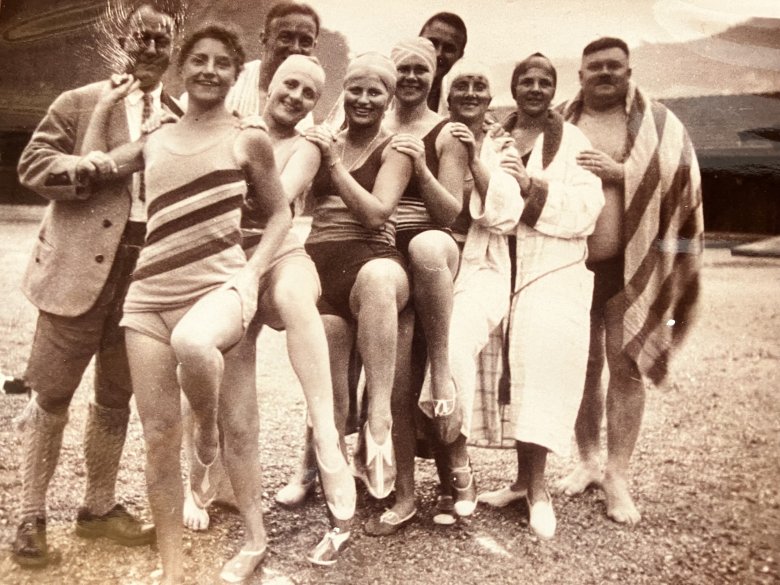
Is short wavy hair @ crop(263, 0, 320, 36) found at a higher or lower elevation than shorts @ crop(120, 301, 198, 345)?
higher

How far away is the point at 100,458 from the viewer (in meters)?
3.02

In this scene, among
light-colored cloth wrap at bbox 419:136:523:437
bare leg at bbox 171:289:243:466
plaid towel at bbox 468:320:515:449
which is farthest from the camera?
plaid towel at bbox 468:320:515:449

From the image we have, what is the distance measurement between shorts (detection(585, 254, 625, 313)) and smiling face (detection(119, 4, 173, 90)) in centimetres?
188

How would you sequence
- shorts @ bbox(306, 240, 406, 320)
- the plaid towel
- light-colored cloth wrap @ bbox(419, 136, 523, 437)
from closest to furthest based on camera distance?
shorts @ bbox(306, 240, 406, 320)
light-colored cloth wrap @ bbox(419, 136, 523, 437)
the plaid towel

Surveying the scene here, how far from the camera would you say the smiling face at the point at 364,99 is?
114 inches

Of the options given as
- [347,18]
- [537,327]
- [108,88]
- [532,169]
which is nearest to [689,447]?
[537,327]

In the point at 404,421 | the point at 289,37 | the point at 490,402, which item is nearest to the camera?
the point at 289,37

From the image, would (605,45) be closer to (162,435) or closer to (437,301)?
(437,301)

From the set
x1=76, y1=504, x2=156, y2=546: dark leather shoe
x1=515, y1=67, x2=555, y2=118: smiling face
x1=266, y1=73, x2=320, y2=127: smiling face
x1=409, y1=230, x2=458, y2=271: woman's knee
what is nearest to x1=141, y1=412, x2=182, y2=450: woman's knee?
x1=76, y1=504, x2=156, y2=546: dark leather shoe

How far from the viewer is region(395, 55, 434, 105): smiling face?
2967 mm

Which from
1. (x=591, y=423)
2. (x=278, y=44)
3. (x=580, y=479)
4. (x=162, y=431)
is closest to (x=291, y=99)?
(x=278, y=44)

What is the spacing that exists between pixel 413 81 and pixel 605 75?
2.54 ft

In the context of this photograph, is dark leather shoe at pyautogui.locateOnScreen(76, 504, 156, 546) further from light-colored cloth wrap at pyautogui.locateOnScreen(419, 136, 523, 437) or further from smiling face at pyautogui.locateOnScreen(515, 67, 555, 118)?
smiling face at pyautogui.locateOnScreen(515, 67, 555, 118)

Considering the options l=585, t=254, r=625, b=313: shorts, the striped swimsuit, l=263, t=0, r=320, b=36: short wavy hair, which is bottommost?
l=585, t=254, r=625, b=313: shorts
